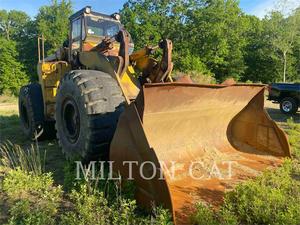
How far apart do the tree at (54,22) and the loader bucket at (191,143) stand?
133 ft

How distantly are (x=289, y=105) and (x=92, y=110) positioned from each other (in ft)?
34.8

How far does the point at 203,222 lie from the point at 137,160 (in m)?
0.91

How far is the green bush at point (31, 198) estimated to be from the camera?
326 cm

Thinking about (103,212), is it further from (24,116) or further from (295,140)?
(24,116)

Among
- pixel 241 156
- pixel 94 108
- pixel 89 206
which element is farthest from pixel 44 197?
pixel 241 156

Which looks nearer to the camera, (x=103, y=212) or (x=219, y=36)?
(x=103, y=212)

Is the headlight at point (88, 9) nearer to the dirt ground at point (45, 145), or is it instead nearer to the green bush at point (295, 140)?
the dirt ground at point (45, 145)

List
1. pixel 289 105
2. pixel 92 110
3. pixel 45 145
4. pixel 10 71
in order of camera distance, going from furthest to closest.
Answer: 1. pixel 10 71
2. pixel 289 105
3. pixel 45 145
4. pixel 92 110

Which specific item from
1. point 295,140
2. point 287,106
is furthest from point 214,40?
point 295,140

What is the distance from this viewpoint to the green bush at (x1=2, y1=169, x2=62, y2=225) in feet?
10.7

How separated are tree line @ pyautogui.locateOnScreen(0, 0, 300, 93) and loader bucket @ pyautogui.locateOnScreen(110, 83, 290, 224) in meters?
27.0

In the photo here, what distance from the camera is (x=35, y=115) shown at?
6.92 meters

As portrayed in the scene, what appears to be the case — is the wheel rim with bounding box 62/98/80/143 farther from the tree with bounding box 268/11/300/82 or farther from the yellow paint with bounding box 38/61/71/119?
the tree with bounding box 268/11/300/82

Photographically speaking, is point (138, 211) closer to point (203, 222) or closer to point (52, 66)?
point (203, 222)
